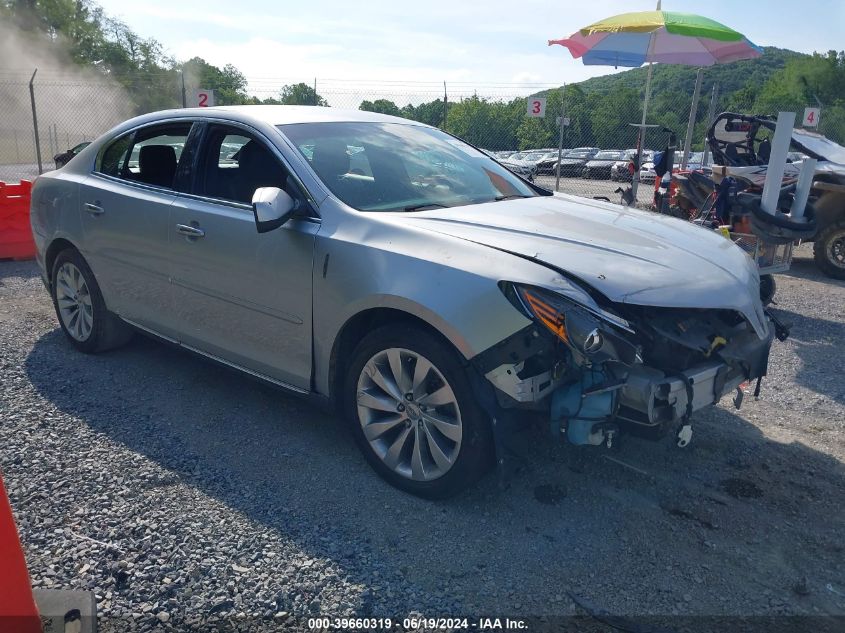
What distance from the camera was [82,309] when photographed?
5000 millimetres

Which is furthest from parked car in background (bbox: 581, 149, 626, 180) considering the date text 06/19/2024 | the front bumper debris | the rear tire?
the date text 06/19/2024

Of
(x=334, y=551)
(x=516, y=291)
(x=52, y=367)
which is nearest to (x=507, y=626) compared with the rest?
(x=334, y=551)

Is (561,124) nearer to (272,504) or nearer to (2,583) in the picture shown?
(272,504)

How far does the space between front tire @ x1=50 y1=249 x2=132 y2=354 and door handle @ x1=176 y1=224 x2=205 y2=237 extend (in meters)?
1.13

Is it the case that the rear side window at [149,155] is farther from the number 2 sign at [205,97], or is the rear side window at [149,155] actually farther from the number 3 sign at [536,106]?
the number 3 sign at [536,106]

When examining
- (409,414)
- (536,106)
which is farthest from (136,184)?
(536,106)

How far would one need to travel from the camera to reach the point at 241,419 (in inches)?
160

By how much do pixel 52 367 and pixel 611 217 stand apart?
388 centimetres

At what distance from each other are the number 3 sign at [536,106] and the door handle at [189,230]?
10675 millimetres

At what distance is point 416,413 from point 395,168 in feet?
4.86

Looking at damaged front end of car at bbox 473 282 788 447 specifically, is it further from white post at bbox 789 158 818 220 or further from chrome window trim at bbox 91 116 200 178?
white post at bbox 789 158 818 220

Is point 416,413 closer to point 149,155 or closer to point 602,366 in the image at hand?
point 602,366

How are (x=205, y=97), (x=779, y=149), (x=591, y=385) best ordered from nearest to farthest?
(x=591, y=385), (x=779, y=149), (x=205, y=97)

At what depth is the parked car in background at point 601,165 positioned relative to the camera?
25.1 m
